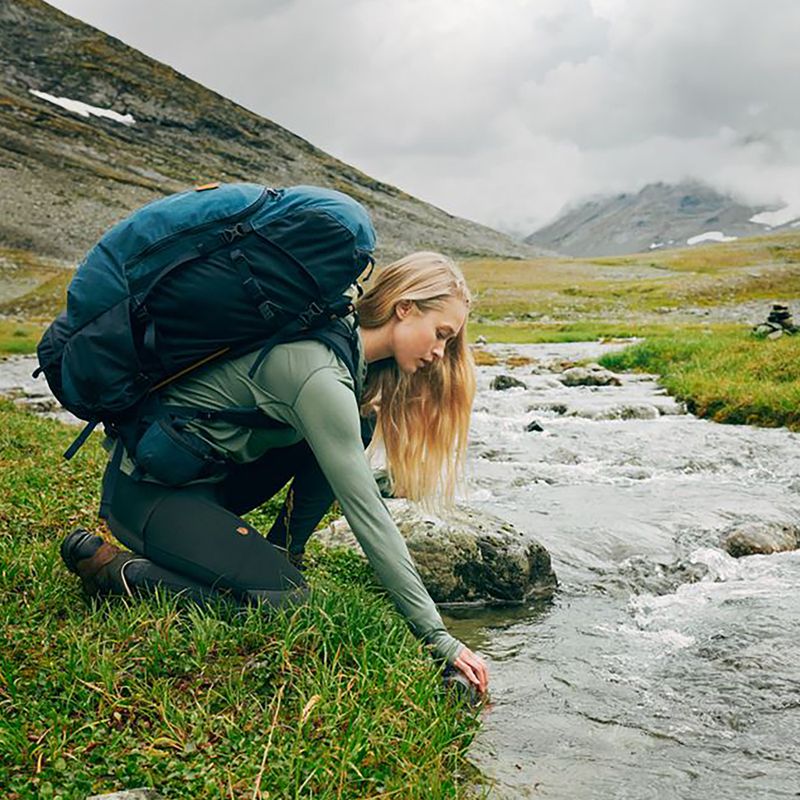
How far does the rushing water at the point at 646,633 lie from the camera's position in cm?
484

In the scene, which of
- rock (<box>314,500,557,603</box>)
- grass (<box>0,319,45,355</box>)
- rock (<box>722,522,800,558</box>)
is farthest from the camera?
grass (<box>0,319,45,355</box>)

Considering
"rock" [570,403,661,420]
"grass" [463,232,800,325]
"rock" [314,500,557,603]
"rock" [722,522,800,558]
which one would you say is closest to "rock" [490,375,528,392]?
"rock" [570,403,661,420]

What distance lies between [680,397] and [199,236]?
16.9 meters

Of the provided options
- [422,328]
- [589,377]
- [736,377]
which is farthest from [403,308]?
[589,377]

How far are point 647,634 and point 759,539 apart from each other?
3223mm

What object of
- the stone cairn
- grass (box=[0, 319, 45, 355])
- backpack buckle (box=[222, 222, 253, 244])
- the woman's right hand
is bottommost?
grass (box=[0, 319, 45, 355])

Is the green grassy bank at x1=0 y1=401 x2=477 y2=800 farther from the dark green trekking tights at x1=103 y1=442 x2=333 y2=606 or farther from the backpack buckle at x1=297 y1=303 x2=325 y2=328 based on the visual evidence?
the backpack buckle at x1=297 y1=303 x2=325 y2=328

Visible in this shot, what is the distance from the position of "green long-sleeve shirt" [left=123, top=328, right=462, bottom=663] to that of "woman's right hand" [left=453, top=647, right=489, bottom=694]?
5 centimetres

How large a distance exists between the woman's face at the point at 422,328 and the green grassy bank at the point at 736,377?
12718mm

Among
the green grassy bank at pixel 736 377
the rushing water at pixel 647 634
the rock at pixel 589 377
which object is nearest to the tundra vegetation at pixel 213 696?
the rushing water at pixel 647 634

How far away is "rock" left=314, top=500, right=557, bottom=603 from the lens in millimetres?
7855

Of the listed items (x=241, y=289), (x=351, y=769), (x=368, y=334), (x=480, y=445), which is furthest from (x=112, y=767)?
(x=480, y=445)

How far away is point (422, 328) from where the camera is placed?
→ 5332 millimetres

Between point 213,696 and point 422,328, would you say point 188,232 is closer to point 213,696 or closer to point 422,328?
point 422,328
